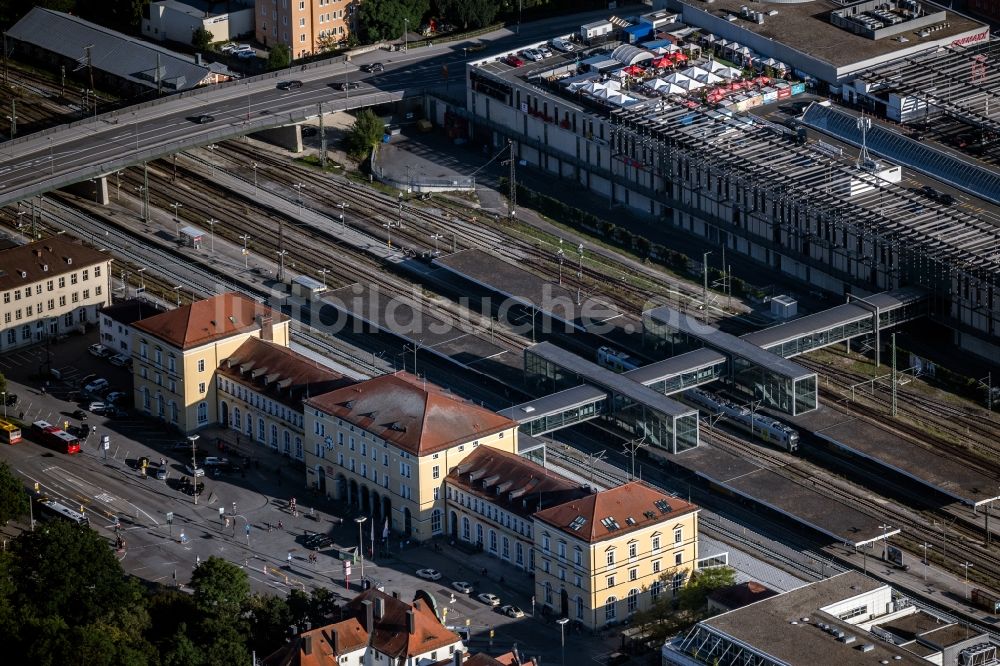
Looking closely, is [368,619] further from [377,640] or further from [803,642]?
[803,642]

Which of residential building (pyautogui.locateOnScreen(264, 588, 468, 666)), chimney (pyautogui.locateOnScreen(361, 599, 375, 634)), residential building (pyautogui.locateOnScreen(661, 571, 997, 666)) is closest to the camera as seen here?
residential building (pyautogui.locateOnScreen(661, 571, 997, 666))

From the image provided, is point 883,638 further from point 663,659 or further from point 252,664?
point 252,664

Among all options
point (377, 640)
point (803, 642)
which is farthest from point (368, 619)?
point (803, 642)

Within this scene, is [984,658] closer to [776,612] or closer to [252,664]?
[776,612]

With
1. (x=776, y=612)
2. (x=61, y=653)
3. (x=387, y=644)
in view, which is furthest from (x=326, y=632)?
(x=776, y=612)

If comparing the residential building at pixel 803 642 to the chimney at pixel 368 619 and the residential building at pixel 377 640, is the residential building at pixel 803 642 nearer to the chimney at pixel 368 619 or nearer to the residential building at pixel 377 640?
the residential building at pixel 377 640

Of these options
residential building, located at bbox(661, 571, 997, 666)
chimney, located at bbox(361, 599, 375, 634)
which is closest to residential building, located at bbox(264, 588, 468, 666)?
chimney, located at bbox(361, 599, 375, 634)

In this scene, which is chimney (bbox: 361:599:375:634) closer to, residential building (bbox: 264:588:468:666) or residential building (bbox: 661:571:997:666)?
residential building (bbox: 264:588:468:666)
